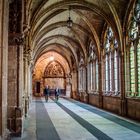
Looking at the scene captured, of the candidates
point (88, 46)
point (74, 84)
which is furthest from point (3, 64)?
point (74, 84)

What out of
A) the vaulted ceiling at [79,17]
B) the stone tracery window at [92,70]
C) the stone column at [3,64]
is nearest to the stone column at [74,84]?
the vaulted ceiling at [79,17]

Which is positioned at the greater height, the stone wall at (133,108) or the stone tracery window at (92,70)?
the stone tracery window at (92,70)

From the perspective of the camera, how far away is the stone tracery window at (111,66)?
18.0 m

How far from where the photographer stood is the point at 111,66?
62.4 ft

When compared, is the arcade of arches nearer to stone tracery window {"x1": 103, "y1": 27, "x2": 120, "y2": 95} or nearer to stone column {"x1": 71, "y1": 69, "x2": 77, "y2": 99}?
stone tracery window {"x1": 103, "y1": 27, "x2": 120, "y2": 95}

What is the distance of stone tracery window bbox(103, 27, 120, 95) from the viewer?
18.0m

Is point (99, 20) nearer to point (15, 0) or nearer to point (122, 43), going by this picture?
point (122, 43)

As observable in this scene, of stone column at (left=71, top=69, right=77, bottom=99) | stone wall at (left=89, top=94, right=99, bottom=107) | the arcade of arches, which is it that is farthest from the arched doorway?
stone wall at (left=89, top=94, right=99, bottom=107)

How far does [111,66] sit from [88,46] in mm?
6903

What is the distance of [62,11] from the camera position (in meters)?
19.0

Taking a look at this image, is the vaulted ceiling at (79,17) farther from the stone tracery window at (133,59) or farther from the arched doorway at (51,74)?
the arched doorway at (51,74)

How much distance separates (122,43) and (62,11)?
4.63 metres

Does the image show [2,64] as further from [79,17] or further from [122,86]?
[79,17]

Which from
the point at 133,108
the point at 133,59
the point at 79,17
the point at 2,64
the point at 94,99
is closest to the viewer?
the point at 2,64
